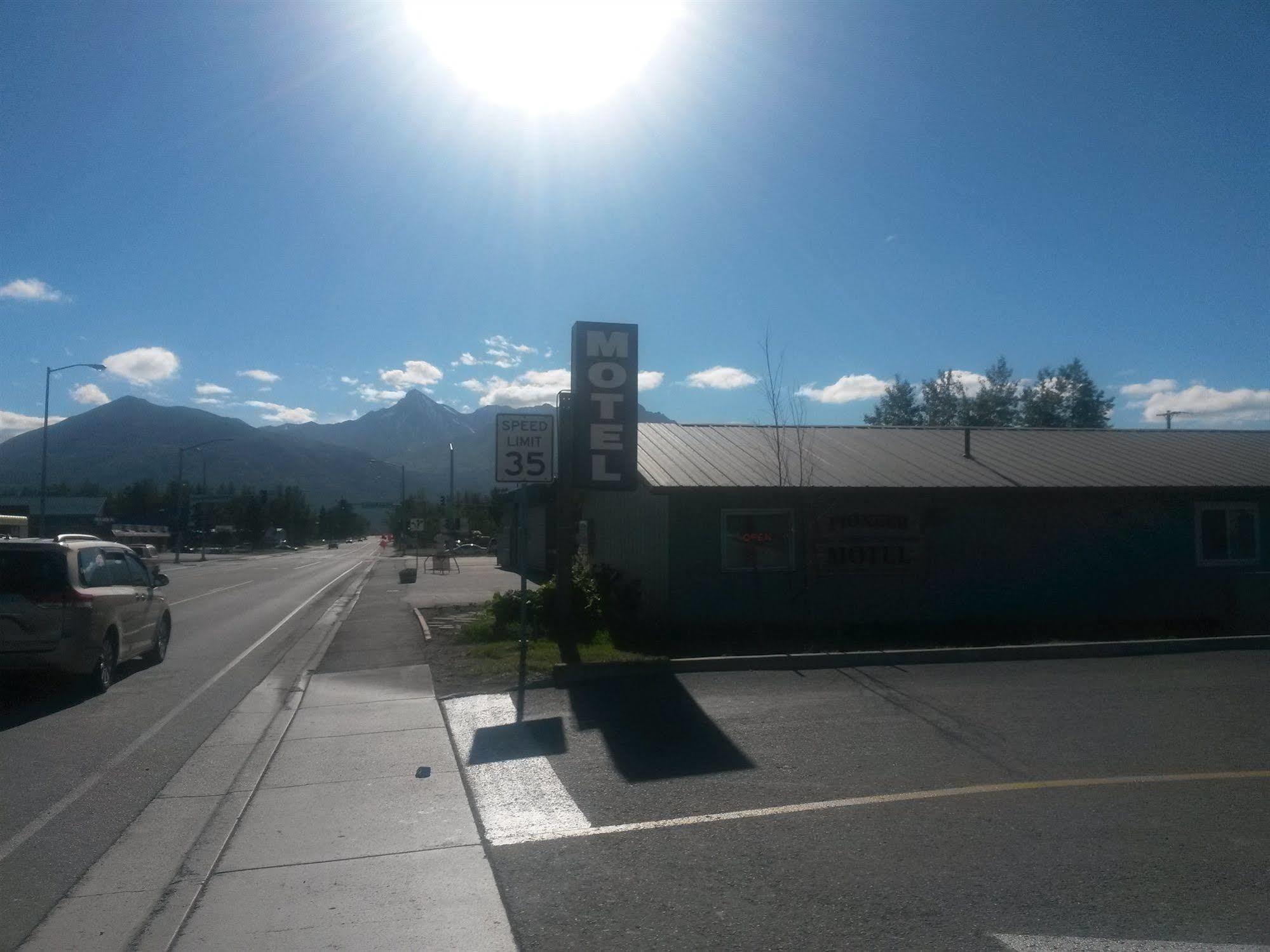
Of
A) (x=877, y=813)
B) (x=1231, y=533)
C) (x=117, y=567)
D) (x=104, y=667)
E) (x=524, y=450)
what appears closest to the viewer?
(x=877, y=813)

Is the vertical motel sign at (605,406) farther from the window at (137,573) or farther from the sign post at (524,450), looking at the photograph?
the window at (137,573)

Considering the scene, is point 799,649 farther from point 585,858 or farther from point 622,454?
point 585,858

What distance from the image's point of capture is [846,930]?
17.0 feet

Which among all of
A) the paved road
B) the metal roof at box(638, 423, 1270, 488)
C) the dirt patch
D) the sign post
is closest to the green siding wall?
the metal roof at box(638, 423, 1270, 488)

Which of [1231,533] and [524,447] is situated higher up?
[524,447]

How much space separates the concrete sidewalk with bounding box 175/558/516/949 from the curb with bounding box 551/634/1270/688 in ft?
7.90

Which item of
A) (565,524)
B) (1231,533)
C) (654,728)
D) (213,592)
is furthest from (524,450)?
(213,592)

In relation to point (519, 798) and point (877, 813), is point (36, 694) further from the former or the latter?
point (877, 813)

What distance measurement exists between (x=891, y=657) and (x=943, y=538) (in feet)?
21.5

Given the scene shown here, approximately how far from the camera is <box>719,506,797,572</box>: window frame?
A: 727 inches

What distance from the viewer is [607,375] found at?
15.9 meters

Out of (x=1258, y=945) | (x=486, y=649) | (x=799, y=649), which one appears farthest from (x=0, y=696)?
(x=1258, y=945)

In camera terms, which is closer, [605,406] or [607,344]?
[607,344]

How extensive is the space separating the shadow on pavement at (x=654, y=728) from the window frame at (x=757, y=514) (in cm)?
601
